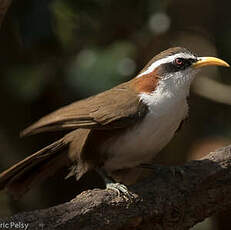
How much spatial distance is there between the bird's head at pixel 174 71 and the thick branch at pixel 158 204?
0.52m

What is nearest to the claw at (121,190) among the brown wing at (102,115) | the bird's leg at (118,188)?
the bird's leg at (118,188)

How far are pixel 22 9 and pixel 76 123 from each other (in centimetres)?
124

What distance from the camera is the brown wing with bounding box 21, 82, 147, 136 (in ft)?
14.1

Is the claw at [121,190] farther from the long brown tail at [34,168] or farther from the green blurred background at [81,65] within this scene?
the green blurred background at [81,65]

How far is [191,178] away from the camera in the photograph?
171 inches

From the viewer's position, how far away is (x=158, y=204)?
4102 mm

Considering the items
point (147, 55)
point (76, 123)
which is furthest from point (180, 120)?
point (147, 55)

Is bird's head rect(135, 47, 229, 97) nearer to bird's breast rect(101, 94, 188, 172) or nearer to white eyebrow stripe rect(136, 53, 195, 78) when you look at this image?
white eyebrow stripe rect(136, 53, 195, 78)

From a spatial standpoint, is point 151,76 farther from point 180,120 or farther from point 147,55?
point 147,55

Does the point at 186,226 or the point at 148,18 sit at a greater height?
the point at 148,18

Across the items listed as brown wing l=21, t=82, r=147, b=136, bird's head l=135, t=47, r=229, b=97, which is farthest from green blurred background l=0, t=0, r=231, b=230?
bird's head l=135, t=47, r=229, b=97

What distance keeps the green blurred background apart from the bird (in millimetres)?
883

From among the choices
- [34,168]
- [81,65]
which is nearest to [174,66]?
[34,168]

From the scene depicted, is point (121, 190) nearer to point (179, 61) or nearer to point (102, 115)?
point (102, 115)
